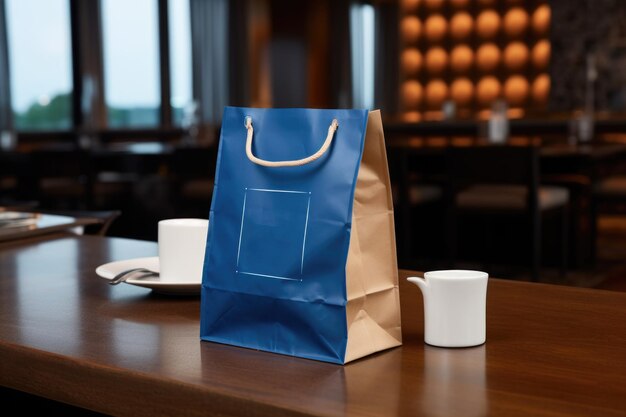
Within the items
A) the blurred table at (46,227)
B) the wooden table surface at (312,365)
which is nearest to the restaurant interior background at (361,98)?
the blurred table at (46,227)

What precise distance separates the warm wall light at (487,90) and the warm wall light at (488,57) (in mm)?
116

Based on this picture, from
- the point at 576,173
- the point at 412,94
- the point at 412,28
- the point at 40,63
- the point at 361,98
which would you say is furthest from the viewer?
the point at 361,98

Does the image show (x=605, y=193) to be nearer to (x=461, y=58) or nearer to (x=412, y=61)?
(x=461, y=58)

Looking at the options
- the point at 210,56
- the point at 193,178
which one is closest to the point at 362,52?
the point at 210,56

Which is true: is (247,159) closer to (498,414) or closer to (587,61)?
(498,414)

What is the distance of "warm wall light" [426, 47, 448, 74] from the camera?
912 centimetres

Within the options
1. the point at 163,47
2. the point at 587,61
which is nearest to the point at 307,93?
the point at 163,47

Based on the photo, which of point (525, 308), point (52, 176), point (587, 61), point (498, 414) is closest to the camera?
point (498, 414)

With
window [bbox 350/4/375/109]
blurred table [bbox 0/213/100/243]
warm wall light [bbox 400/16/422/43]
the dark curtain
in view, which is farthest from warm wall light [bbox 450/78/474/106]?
blurred table [bbox 0/213/100/243]

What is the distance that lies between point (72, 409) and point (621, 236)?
5.35 meters

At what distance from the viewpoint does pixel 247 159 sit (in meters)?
0.81

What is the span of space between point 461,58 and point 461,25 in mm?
356

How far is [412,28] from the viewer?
924 centimetres

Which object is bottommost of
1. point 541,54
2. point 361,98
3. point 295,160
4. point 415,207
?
point 415,207
